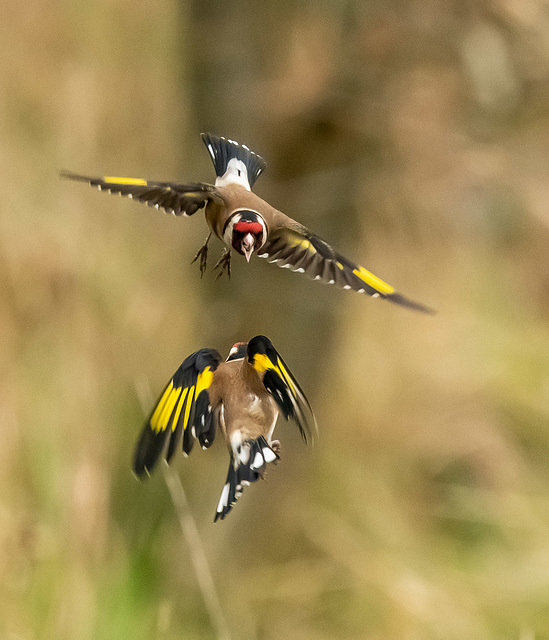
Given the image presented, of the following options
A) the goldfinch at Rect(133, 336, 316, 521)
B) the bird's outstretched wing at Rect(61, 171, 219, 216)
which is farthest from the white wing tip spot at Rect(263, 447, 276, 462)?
the bird's outstretched wing at Rect(61, 171, 219, 216)

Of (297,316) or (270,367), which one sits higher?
(297,316)

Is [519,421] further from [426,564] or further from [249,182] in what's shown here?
[249,182]

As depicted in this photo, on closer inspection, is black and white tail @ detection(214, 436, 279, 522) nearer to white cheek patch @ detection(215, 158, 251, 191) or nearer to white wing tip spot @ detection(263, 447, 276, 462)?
white wing tip spot @ detection(263, 447, 276, 462)

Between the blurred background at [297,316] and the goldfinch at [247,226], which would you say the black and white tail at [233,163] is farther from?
the blurred background at [297,316]

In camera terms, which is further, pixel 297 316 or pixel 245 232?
pixel 297 316

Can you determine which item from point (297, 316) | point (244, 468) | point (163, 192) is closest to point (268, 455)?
point (244, 468)

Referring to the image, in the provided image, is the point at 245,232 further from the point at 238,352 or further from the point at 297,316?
the point at 297,316

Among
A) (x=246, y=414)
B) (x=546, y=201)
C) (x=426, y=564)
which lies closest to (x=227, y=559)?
(x=426, y=564)

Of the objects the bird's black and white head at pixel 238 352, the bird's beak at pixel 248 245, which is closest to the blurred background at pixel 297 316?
the bird's black and white head at pixel 238 352
